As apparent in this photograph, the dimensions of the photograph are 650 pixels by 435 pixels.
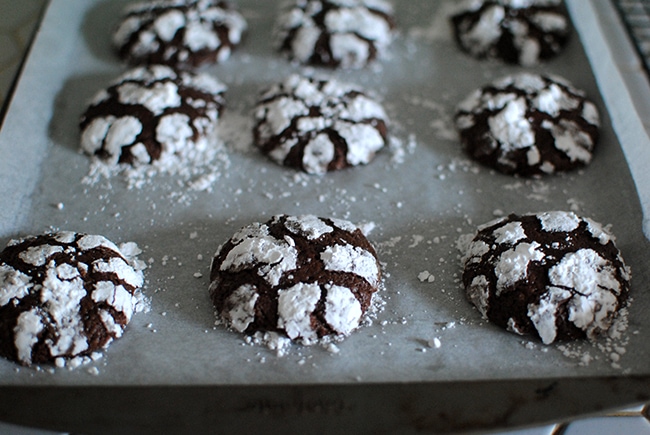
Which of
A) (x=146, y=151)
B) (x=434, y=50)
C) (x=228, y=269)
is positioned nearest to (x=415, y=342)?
(x=228, y=269)

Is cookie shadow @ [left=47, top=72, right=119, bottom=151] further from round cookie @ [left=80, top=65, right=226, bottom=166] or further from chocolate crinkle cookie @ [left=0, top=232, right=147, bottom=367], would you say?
chocolate crinkle cookie @ [left=0, top=232, right=147, bottom=367]

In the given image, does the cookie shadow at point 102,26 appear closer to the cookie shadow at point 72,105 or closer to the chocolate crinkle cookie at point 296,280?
the cookie shadow at point 72,105

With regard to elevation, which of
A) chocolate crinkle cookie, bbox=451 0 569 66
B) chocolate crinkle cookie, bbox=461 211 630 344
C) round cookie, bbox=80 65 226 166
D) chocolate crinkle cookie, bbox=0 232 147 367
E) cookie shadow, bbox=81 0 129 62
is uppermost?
chocolate crinkle cookie, bbox=451 0 569 66

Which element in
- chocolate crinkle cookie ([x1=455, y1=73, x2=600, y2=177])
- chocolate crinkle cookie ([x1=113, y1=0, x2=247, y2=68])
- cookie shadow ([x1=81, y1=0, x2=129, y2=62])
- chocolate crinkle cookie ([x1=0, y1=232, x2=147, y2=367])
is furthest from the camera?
cookie shadow ([x1=81, y1=0, x2=129, y2=62])

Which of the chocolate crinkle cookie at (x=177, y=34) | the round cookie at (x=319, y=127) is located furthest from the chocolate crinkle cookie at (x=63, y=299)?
the chocolate crinkle cookie at (x=177, y=34)

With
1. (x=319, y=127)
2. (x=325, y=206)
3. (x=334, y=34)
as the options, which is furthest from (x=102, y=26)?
(x=325, y=206)

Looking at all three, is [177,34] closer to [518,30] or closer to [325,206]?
[325,206]

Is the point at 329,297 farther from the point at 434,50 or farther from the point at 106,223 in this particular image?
the point at 434,50

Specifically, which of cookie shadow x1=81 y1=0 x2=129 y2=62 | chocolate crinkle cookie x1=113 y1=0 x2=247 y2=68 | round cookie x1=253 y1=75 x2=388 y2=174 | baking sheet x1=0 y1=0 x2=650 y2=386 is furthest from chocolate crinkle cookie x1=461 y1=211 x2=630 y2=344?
cookie shadow x1=81 y1=0 x2=129 y2=62
